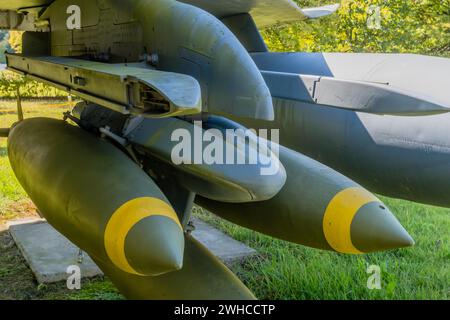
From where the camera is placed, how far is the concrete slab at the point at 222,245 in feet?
14.3

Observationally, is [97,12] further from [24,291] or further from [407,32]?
[407,32]

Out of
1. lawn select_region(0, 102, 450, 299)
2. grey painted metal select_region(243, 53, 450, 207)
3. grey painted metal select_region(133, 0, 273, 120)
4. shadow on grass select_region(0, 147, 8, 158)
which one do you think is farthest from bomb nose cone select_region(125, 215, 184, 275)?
shadow on grass select_region(0, 147, 8, 158)

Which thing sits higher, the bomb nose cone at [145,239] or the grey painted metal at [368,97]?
the grey painted metal at [368,97]

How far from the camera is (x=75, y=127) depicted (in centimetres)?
348

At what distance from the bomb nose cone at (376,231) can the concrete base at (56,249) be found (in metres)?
1.70

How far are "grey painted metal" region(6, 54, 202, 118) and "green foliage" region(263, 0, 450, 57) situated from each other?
4960mm

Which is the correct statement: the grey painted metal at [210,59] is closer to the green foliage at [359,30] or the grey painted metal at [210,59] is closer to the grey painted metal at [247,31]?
the grey painted metal at [247,31]

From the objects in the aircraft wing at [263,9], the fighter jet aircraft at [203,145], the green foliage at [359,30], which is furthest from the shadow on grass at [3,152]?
the aircraft wing at [263,9]

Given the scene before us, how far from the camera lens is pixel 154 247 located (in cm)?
223

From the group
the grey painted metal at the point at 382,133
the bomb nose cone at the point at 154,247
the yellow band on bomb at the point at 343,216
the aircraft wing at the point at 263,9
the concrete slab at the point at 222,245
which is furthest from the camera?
the aircraft wing at the point at 263,9

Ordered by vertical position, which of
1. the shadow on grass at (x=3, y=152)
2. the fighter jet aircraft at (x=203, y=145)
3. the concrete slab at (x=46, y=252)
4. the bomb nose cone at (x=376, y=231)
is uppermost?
the fighter jet aircraft at (x=203, y=145)

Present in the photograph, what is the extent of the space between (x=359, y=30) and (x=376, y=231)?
5363mm

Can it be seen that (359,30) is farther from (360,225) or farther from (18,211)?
(360,225)

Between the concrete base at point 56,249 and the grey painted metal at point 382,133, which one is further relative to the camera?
the concrete base at point 56,249
